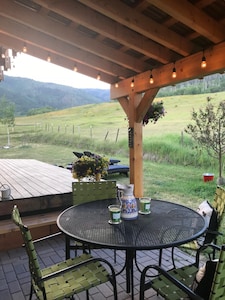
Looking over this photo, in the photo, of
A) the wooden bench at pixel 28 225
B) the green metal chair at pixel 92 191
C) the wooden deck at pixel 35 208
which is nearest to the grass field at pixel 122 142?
the wooden deck at pixel 35 208

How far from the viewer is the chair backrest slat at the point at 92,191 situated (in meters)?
2.75

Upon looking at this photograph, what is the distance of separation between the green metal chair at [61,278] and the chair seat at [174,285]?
1.00 ft

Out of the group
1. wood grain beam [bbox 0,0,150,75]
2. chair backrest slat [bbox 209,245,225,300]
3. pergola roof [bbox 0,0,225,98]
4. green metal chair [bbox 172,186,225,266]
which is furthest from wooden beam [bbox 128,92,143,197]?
chair backrest slat [bbox 209,245,225,300]

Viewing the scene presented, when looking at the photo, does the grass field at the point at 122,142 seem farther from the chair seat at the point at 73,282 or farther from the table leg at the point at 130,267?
the chair seat at the point at 73,282

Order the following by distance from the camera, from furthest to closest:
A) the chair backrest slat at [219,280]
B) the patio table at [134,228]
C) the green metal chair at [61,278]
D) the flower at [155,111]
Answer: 1. the flower at [155,111]
2. the patio table at [134,228]
3. the green metal chair at [61,278]
4. the chair backrest slat at [219,280]

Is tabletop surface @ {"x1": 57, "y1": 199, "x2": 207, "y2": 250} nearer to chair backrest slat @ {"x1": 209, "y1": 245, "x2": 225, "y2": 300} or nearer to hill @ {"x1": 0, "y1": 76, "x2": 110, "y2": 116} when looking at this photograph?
chair backrest slat @ {"x1": 209, "y1": 245, "x2": 225, "y2": 300}

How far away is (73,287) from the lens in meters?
1.66

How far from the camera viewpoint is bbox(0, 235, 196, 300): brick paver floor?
219 centimetres

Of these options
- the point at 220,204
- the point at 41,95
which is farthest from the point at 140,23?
the point at 41,95

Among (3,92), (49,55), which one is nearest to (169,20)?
(49,55)

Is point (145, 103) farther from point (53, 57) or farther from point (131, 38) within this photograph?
point (53, 57)

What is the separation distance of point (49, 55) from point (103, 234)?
146 inches

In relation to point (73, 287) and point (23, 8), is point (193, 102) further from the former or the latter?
point (73, 287)

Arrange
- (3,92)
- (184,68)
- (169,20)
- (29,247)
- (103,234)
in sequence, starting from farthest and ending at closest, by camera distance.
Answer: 1. (3,92)
2. (184,68)
3. (169,20)
4. (103,234)
5. (29,247)
